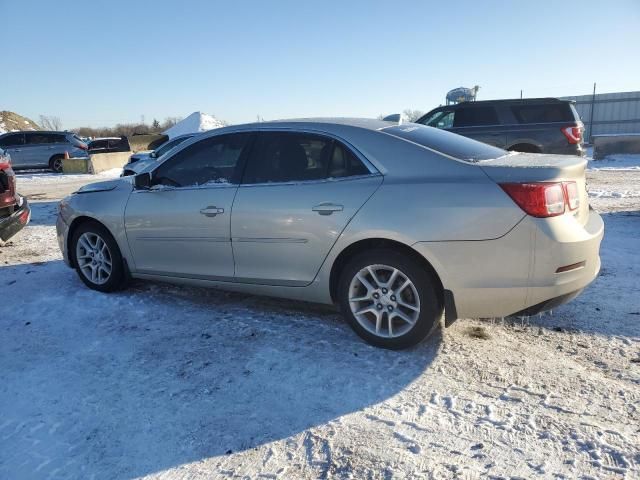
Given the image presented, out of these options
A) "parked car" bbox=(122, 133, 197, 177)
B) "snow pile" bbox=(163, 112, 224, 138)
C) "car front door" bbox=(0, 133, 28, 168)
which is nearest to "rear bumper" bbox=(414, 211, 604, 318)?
"parked car" bbox=(122, 133, 197, 177)

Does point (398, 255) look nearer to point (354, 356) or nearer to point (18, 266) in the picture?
point (354, 356)

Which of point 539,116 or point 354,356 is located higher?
point 539,116

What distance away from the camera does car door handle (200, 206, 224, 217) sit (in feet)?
13.3

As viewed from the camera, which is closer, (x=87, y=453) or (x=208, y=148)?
(x=87, y=453)

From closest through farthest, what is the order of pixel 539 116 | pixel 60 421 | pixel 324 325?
1. pixel 60 421
2. pixel 324 325
3. pixel 539 116

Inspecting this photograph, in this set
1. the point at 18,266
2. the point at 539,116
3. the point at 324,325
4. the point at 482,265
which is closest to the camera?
the point at 482,265

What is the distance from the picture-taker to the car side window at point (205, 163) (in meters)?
4.17

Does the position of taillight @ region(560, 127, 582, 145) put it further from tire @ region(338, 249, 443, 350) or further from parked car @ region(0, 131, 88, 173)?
parked car @ region(0, 131, 88, 173)

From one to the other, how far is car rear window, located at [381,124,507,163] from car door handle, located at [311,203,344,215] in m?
0.68

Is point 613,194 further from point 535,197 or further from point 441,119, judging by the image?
point 535,197

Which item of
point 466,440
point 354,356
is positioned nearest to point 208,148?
point 354,356

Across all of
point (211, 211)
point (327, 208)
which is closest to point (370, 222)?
point (327, 208)

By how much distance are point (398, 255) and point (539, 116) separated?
8819mm

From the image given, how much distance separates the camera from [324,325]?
Result: 3.99 meters
